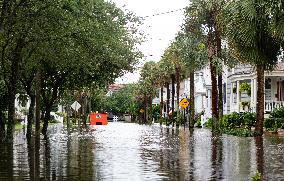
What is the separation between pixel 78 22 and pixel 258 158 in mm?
7712

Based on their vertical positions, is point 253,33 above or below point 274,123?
above

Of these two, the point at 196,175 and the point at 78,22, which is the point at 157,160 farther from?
the point at 78,22

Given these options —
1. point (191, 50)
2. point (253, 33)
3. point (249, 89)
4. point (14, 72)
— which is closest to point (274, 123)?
point (191, 50)

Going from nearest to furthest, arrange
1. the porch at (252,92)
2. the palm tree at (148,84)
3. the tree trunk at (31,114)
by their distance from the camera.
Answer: the tree trunk at (31,114)
the porch at (252,92)
the palm tree at (148,84)

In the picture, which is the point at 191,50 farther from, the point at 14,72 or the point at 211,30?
the point at 14,72

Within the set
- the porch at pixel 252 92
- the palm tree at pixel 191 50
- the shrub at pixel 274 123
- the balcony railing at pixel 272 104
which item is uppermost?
the palm tree at pixel 191 50

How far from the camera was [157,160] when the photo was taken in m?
15.7

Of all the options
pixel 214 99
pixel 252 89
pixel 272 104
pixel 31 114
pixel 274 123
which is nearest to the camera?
pixel 31 114

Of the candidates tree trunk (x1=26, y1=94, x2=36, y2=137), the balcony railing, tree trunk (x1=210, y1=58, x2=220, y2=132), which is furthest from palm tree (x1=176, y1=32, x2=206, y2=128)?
tree trunk (x1=26, y1=94, x2=36, y2=137)

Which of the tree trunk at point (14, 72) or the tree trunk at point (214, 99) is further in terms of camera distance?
the tree trunk at point (214, 99)

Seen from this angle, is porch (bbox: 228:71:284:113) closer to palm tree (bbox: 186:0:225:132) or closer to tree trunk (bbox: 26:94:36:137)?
palm tree (bbox: 186:0:225:132)

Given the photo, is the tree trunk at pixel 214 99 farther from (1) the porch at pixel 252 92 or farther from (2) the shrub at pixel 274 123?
(1) the porch at pixel 252 92

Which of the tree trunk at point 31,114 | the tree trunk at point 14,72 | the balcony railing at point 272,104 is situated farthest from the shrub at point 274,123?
the tree trunk at point 14,72

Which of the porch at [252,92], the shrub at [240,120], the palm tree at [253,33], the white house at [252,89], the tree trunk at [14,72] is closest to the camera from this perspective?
the palm tree at [253,33]
